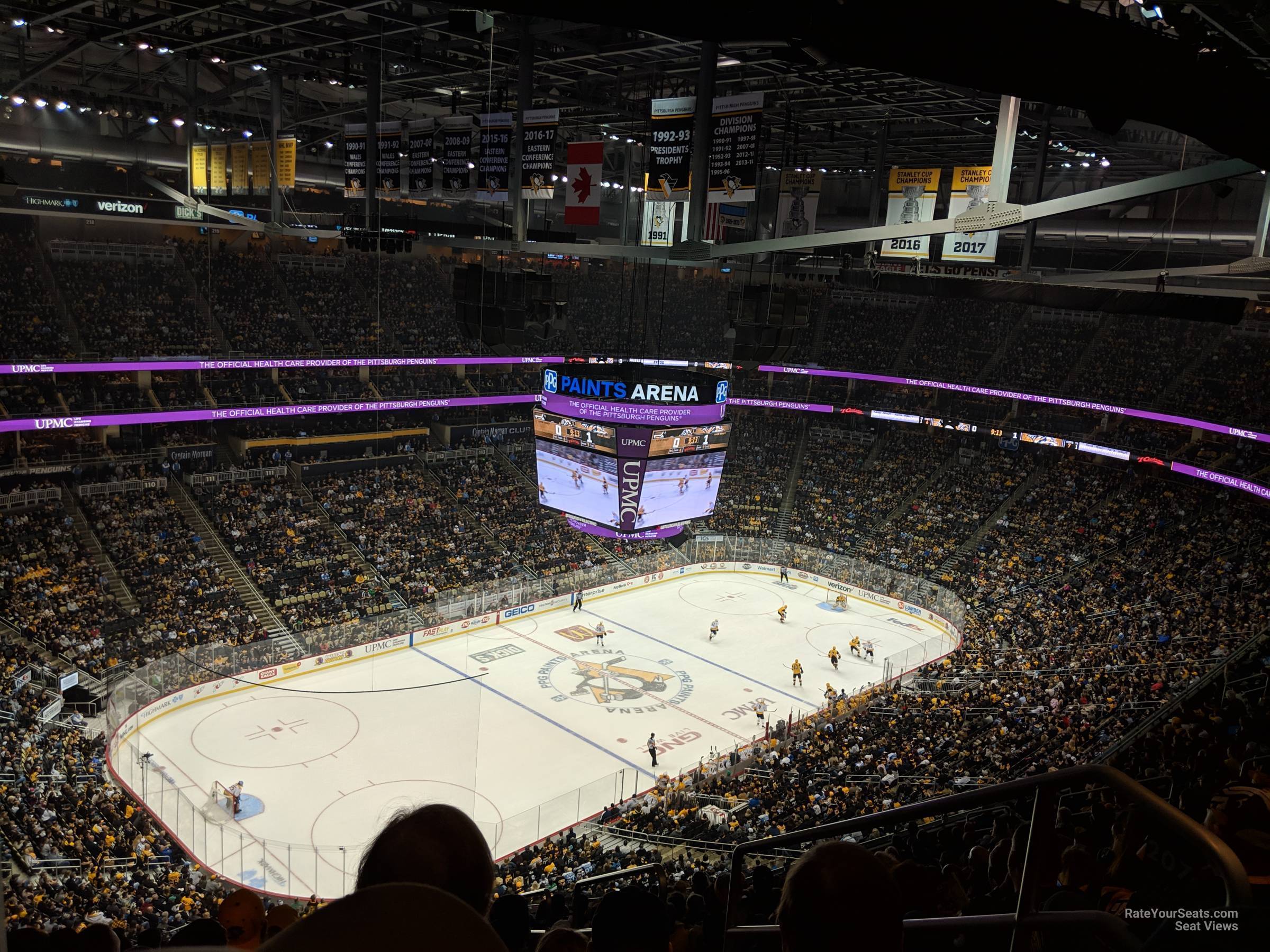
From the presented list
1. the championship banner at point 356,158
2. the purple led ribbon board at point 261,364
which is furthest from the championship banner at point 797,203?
the championship banner at point 356,158

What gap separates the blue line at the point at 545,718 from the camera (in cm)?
2009

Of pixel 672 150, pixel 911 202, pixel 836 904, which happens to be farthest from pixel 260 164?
pixel 836 904

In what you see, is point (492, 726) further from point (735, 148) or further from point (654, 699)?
point (735, 148)

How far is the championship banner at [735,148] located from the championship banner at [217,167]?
14567 mm

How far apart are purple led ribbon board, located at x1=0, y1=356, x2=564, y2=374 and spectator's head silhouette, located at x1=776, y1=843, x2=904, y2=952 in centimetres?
2603

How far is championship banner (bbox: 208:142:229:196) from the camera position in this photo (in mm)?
23547

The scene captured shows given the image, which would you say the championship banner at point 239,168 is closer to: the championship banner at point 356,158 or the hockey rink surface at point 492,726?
the championship banner at point 356,158

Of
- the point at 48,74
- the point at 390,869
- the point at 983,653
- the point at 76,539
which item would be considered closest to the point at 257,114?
the point at 48,74

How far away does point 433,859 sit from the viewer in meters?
1.96

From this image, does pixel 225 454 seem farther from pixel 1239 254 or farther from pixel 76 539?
pixel 1239 254

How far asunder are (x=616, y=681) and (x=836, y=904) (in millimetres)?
23237

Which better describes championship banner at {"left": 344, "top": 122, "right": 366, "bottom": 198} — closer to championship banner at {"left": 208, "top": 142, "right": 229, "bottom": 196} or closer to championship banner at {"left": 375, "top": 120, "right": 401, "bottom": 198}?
championship banner at {"left": 375, "top": 120, "right": 401, "bottom": 198}

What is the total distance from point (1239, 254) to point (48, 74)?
119 feet

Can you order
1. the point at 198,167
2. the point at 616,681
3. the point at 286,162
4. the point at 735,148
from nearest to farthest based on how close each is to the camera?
the point at 735,148
the point at 286,162
the point at 198,167
the point at 616,681
